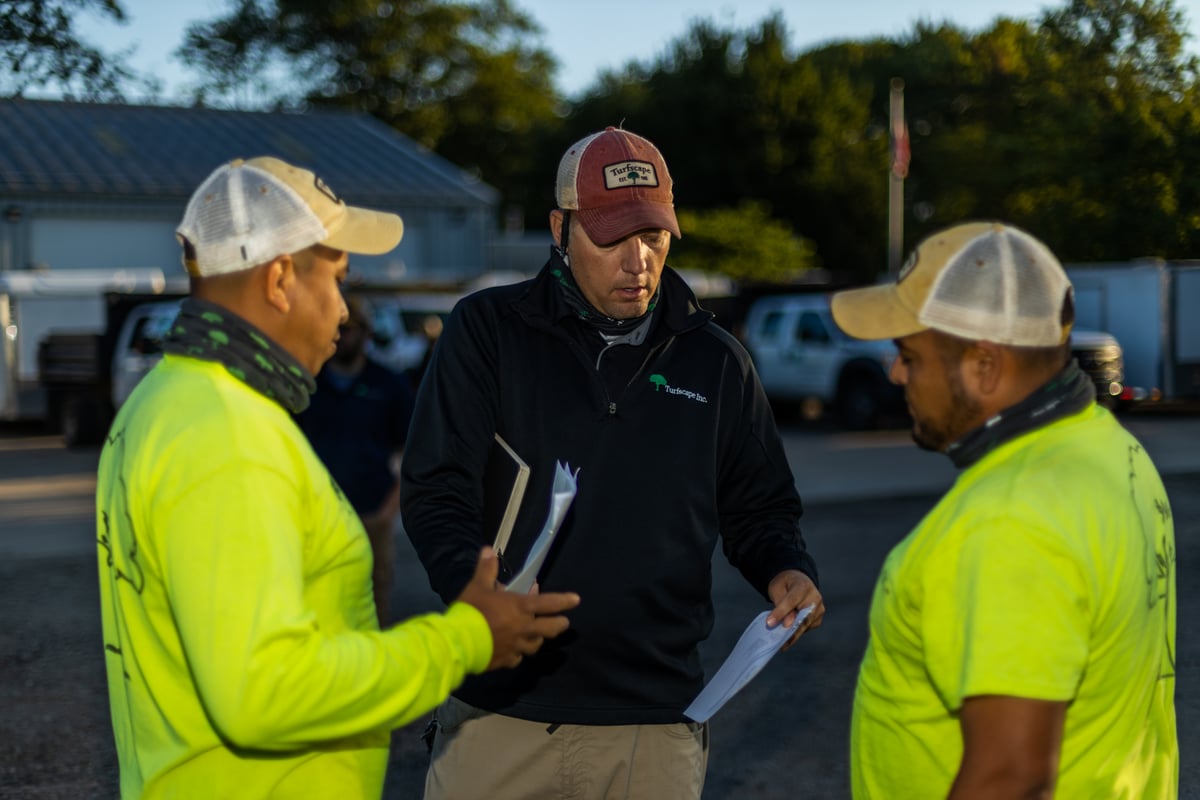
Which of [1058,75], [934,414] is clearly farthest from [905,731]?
[1058,75]

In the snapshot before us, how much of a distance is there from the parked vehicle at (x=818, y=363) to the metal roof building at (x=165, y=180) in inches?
319

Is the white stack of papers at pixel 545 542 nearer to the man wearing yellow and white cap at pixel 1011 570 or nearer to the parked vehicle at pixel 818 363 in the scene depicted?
the man wearing yellow and white cap at pixel 1011 570

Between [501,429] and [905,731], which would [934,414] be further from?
[501,429]

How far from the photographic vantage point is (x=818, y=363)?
2220 centimetres

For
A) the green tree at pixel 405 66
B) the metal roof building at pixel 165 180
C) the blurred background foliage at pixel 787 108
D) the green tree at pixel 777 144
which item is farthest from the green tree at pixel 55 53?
the green tree at pixel 405 66

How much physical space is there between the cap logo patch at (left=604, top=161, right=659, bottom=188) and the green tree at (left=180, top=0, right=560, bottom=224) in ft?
174

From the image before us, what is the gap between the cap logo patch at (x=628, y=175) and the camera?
130 inches

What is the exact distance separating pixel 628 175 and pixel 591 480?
0.75m

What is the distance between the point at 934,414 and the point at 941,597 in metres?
0.32

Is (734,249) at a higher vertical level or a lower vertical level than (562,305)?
higher

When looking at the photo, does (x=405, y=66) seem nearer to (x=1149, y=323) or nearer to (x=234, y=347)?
(x=1149, y=323)

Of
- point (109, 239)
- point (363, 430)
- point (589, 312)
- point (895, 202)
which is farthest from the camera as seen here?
point (895, 202)

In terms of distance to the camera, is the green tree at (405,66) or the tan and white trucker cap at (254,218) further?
the green tree at (405,66)

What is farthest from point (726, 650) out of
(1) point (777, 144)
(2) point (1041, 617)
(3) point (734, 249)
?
(1) point (777, 144)
